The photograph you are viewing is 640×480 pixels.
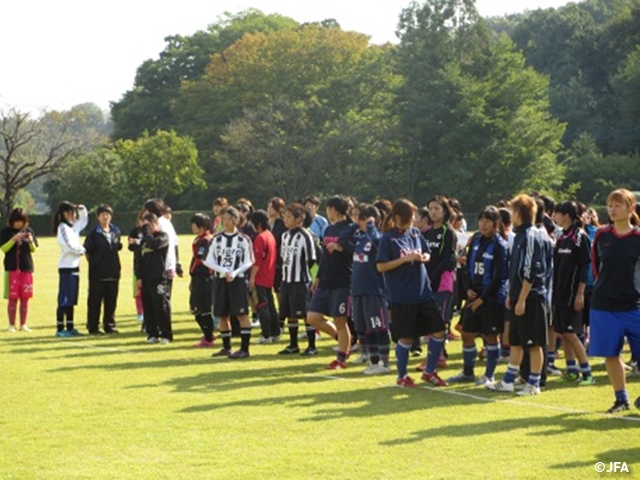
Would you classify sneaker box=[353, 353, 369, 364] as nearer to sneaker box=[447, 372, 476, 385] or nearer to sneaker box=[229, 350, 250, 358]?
sneaker box=[229, 350, 250, 358]

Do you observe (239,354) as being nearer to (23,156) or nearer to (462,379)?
(462,379)

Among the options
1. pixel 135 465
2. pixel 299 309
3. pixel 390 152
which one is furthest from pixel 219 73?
pixel 135 465

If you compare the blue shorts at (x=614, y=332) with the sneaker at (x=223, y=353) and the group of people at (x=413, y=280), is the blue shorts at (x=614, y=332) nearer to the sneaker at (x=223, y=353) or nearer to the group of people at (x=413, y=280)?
the group of people at (x=413, y=280)

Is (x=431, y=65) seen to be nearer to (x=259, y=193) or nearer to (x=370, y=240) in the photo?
(x=259, y=193)

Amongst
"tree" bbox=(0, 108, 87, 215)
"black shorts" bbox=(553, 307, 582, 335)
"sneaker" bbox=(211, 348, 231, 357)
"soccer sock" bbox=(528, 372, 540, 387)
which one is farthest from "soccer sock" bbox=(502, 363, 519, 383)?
"tree" bbox=(0, 108, 87, 215)

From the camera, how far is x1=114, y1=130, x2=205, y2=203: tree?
75.7 meters

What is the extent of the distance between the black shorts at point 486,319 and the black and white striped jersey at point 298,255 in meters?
3.33

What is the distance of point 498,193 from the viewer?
230 feet

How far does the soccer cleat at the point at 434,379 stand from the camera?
37.6 feet

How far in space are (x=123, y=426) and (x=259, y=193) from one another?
67.9m

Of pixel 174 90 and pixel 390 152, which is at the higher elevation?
pixel 174 90

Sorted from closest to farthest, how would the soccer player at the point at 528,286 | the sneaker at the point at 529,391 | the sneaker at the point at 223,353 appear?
the soccer player at the point at 528,286 < the sneaker at the point at 529,391 < the sneaker at the point at 223,353

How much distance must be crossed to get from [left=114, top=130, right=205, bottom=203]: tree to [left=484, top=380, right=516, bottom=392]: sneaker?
213 feet

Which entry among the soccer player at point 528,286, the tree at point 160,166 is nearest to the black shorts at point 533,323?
the soccer player at point 528,286
